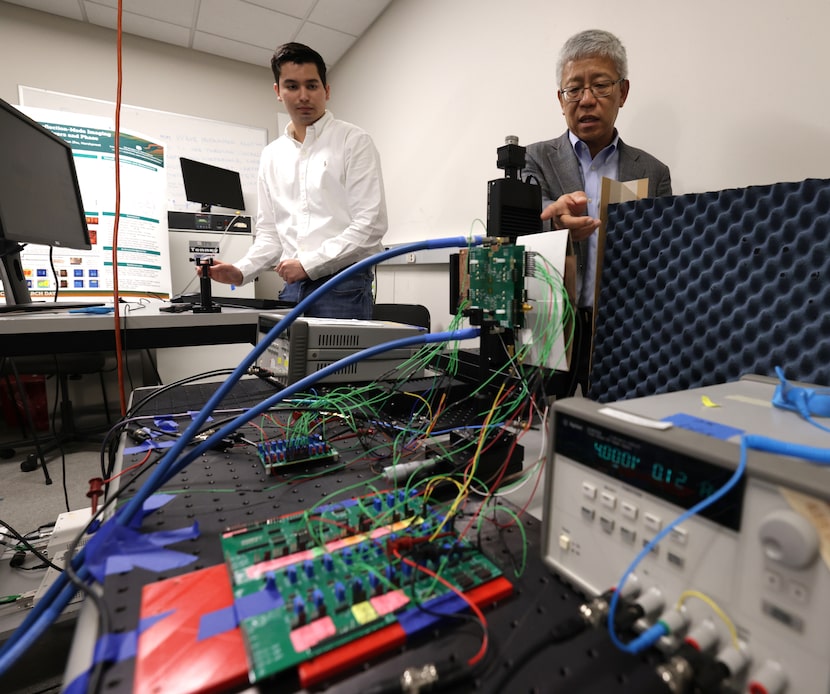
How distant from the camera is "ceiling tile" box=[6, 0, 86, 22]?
3.08m

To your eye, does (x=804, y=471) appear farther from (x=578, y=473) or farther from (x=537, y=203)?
(x=537, y=203)

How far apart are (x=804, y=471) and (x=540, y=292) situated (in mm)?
405

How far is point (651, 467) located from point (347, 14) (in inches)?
151

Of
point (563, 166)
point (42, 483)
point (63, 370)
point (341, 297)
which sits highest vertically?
point (563, 166)

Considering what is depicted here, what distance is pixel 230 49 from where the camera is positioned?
369 centimetres

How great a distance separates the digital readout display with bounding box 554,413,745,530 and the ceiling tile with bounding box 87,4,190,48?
4.25 metres

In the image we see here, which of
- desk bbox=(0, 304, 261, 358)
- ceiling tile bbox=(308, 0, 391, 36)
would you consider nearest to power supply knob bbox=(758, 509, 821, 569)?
desk bbox=(0, 304, 261, 358)

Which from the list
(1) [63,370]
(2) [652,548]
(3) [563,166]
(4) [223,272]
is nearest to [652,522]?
(2) [652,548]

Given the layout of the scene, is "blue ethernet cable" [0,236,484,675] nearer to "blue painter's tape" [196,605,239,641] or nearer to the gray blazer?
"blue painter's tape" [196,605,239,641]

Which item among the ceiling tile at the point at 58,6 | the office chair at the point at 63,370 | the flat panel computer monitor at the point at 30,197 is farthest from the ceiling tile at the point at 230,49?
the office chair at the point at 63,370

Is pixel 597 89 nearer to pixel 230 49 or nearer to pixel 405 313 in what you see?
pixel 405 313

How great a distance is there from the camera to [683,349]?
75 centimetres

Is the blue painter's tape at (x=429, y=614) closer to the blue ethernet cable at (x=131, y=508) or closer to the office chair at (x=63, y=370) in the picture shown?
the blue ethernet cable at (x=131, y=508)

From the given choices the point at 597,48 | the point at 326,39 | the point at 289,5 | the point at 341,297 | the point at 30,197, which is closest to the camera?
the point at 597,48
